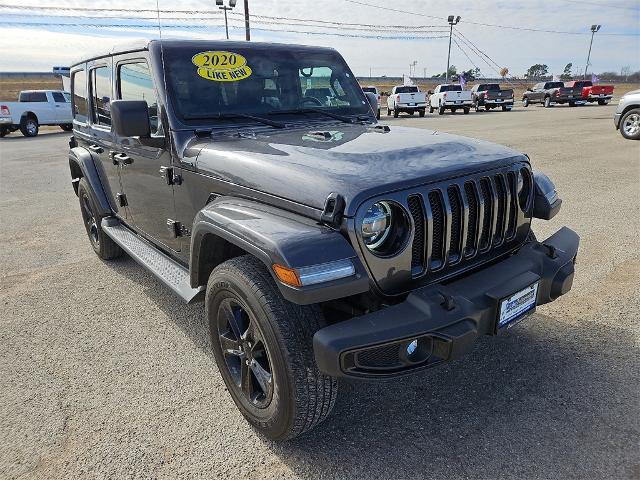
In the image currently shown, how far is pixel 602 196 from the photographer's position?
23.6 feet

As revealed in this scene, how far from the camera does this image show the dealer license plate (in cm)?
233

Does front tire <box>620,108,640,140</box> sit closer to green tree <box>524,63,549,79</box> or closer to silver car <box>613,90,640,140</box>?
silver car <box>613,90,640,140</box>

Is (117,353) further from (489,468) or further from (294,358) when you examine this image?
(489,468)

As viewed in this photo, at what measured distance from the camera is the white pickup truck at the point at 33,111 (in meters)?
20.8

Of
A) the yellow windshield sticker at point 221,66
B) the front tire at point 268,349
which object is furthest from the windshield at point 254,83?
the front tire at point 268,349

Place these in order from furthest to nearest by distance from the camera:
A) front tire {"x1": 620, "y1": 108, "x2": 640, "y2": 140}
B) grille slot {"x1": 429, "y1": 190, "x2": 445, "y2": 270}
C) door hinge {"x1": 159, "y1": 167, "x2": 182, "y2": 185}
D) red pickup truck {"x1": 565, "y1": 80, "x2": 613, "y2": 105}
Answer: red pickup truck {"x1": 565, "y1": 80, "x2": 613, "y2": 105} < front tire {"x1": 620, "y1": 108, "x2": 640, "y2": 140} < door hinge {"x1": 159, "y1": 167, "x2": 182, "y2": 185} < grille slot {"x1": 429, "y1": 190, "x2": 445, "y2": 270}

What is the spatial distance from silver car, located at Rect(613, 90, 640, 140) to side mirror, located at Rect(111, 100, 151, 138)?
538 inches

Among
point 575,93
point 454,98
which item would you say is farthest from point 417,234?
point 575,93

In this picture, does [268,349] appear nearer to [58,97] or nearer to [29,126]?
[29,126]

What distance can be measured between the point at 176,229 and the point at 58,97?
75.1 feet

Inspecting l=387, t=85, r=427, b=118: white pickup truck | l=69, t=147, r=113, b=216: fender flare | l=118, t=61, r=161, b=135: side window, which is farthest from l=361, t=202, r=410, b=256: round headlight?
l=387, t=85, r=427, b=118: white pickup truck

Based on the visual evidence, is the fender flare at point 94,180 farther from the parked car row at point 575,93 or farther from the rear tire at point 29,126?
the parked car row at point 575,93

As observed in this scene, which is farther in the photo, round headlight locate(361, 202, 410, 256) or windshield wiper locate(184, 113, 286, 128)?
windshield wiper locate(184, 113, 286, 128)

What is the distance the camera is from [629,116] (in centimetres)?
1306
